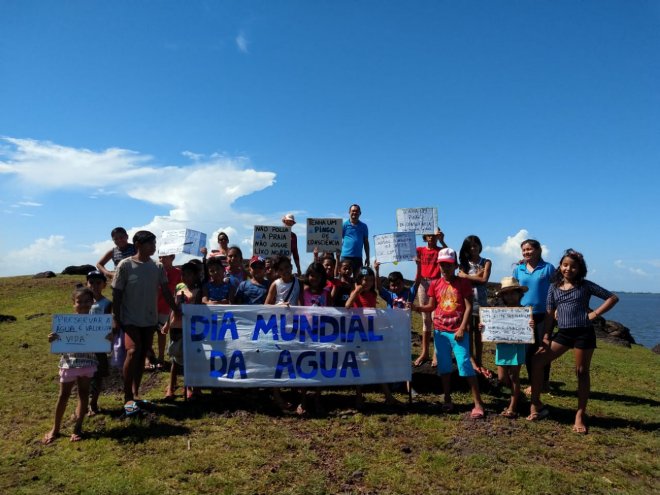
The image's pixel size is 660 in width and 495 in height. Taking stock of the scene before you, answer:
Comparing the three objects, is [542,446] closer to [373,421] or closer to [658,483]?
[658,483]

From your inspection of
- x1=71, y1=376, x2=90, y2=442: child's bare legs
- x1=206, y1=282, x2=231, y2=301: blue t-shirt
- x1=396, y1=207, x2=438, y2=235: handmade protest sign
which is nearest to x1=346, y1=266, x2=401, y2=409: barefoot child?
x1=206, y1=282, x2=231, y2=301: blue t-shirt

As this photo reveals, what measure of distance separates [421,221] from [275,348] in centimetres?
437

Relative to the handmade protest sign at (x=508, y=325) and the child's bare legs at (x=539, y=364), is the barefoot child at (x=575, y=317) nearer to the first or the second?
the child's bare legs at (x=539, y=364)

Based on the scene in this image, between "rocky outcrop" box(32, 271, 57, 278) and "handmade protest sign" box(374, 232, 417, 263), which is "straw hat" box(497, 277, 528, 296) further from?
"rocky outcrop" box(32, 271, 57, 278)

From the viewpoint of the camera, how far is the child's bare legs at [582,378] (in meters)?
6.00

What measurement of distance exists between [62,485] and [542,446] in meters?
5.33

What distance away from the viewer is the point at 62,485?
183 inches

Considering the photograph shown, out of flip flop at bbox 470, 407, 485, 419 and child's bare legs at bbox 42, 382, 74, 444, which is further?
flip flop at bbox 470, 407, 485, 419

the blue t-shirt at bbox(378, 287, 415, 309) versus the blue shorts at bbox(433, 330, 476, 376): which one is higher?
the blue t-shirt at bbox(378, 287, 415, 309)

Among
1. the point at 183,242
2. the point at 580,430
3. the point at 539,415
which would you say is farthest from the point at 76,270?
the point at 580,430

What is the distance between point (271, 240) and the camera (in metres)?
9.27

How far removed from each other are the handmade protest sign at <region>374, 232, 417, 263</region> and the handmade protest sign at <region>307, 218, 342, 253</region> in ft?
2.71

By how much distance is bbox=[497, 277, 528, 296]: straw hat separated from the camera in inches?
273

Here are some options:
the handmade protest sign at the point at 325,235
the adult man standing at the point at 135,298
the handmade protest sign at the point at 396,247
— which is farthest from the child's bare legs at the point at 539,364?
the adult man standing at the point at 135,298
